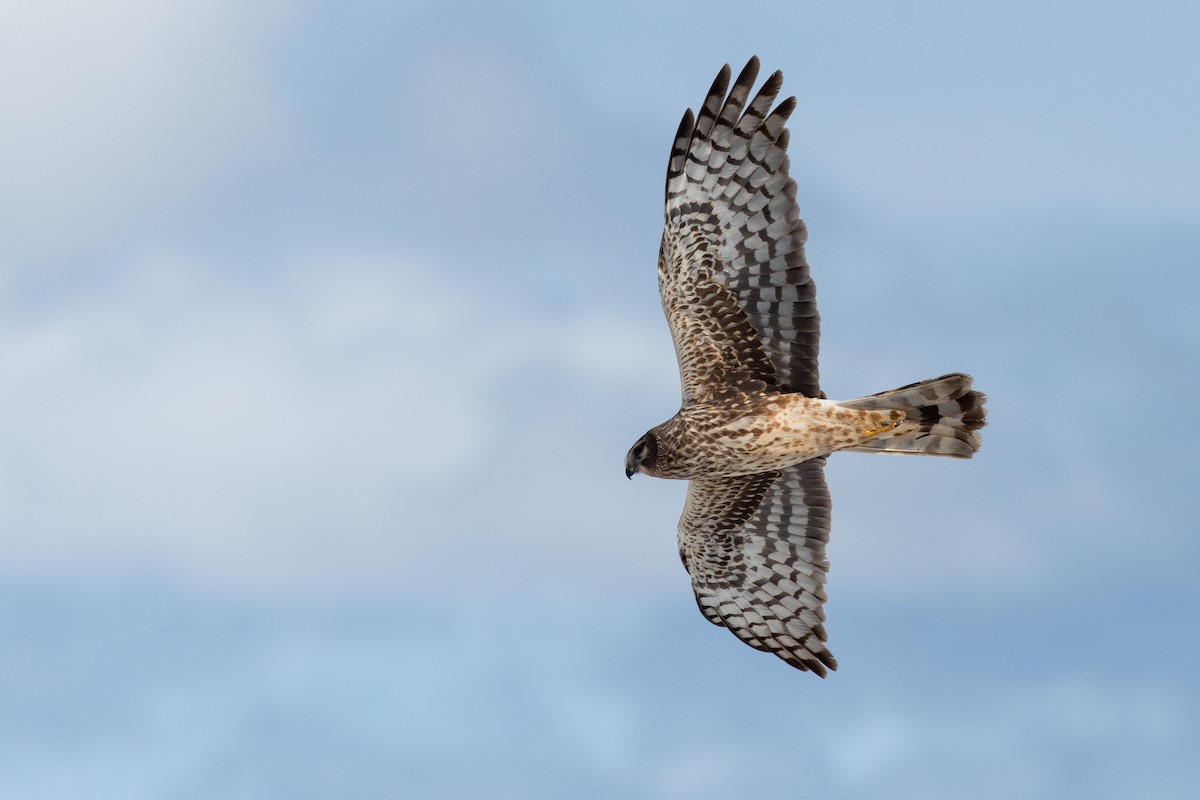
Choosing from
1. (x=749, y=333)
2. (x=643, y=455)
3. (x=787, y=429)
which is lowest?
(x=787, y=429)

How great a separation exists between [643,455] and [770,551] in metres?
1.96

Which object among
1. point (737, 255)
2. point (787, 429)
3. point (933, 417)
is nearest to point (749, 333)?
point (737, 255)

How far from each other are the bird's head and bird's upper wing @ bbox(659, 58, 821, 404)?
1.55ft

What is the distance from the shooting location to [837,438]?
47.3 ft

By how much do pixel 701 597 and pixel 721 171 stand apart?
450 cm

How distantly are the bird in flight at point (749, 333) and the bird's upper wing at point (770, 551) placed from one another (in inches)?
20.6

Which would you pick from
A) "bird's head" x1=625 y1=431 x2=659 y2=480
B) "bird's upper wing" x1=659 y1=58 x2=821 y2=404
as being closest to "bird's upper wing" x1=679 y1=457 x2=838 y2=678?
"bird's head" x1=625 y1=431 x2=659 y2=480

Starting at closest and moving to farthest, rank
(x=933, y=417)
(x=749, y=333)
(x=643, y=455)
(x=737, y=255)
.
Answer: (x=737, y=255)
(x=749, y=333)
(x=933, y=417)
(x=643, y=455)

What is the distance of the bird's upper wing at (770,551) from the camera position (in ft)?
51.4

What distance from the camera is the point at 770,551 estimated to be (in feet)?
52.2

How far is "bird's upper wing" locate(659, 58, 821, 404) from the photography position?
1386 centimetres

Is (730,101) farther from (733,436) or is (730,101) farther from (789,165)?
(733,436)

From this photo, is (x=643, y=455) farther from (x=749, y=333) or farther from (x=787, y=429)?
(x=749, y=333)

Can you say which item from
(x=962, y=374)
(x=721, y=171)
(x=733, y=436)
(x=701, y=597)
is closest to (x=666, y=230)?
(x=721, y=171)
